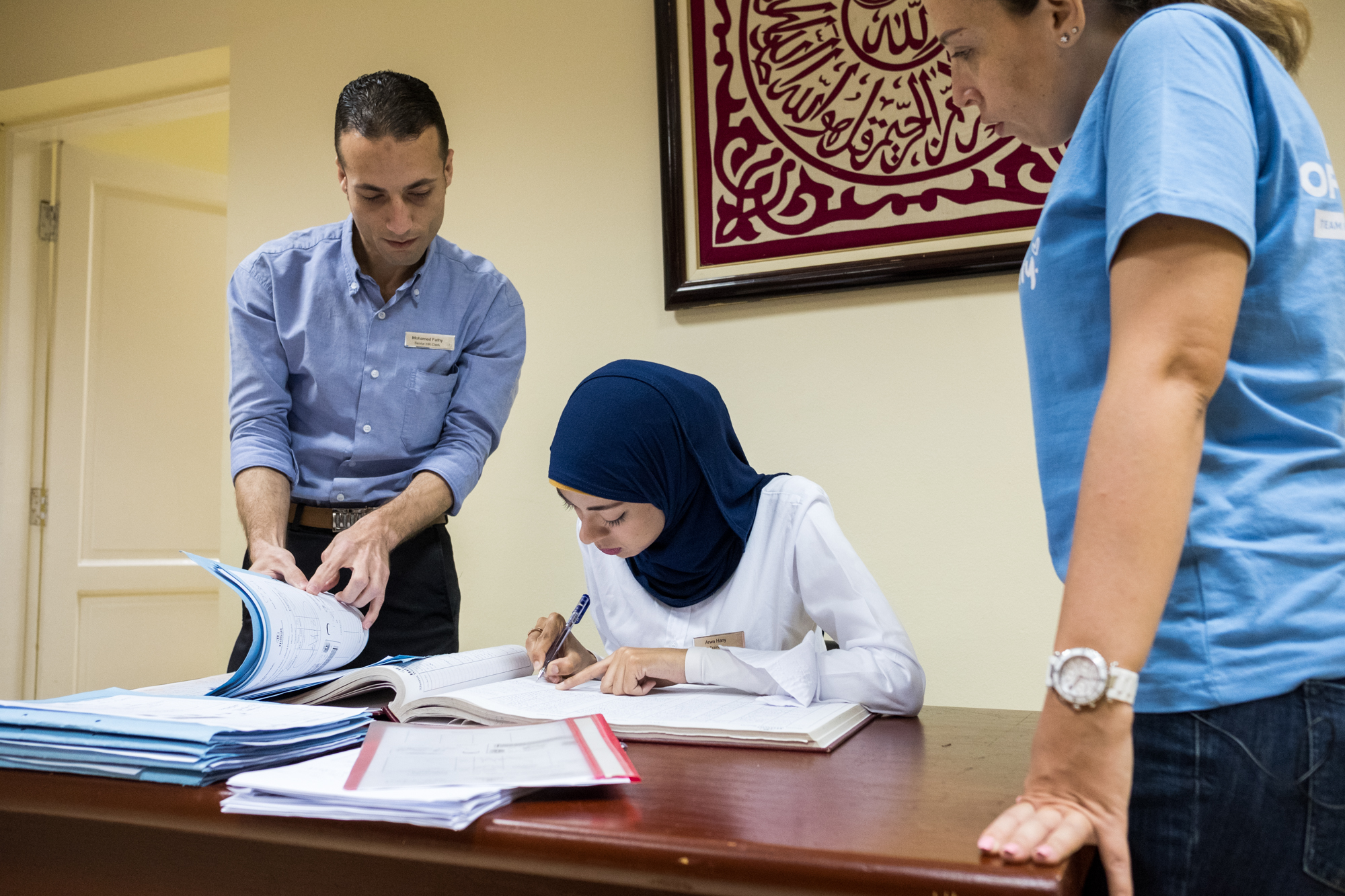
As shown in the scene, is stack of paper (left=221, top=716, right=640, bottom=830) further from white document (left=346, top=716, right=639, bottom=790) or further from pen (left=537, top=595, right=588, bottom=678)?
pen (left=537, top=595, right=588, bottom=678)

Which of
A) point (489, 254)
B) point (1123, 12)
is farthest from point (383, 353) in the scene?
point (1123, 12)

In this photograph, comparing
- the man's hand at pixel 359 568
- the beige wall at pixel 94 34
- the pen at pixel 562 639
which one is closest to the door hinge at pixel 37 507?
the beige wall at pixel 94 34

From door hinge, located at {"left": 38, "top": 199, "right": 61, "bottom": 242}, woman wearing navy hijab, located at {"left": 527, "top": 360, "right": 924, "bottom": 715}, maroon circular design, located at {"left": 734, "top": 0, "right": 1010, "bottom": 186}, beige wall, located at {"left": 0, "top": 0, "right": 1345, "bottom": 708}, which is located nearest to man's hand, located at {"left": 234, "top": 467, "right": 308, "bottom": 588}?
woman wearing navy hijab, located at {"left": 527, "top": 360, "right": 924, "bottom": 715}

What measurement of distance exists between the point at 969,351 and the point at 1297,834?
1.69m

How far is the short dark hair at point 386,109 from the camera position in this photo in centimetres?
173

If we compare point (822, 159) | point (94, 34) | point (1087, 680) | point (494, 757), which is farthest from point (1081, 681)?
point (94, 34)

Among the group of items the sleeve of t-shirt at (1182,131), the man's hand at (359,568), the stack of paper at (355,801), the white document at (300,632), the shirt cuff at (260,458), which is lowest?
the stack of paper at (355,801)

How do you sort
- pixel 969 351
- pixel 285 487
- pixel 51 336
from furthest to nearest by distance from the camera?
1. pixel 51 336
2. pixel 969 351
3. pixel 285 487

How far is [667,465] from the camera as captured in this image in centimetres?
155

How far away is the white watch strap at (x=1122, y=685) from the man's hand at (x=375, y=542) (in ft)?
3.52

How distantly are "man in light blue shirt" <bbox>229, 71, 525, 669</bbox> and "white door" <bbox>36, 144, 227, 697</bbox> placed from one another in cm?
214

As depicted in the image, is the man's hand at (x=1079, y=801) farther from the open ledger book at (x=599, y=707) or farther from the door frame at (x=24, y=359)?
the door frame at (x=24, y=359)

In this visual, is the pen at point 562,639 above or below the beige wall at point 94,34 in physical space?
below

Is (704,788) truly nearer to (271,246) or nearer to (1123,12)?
(1123,12)
